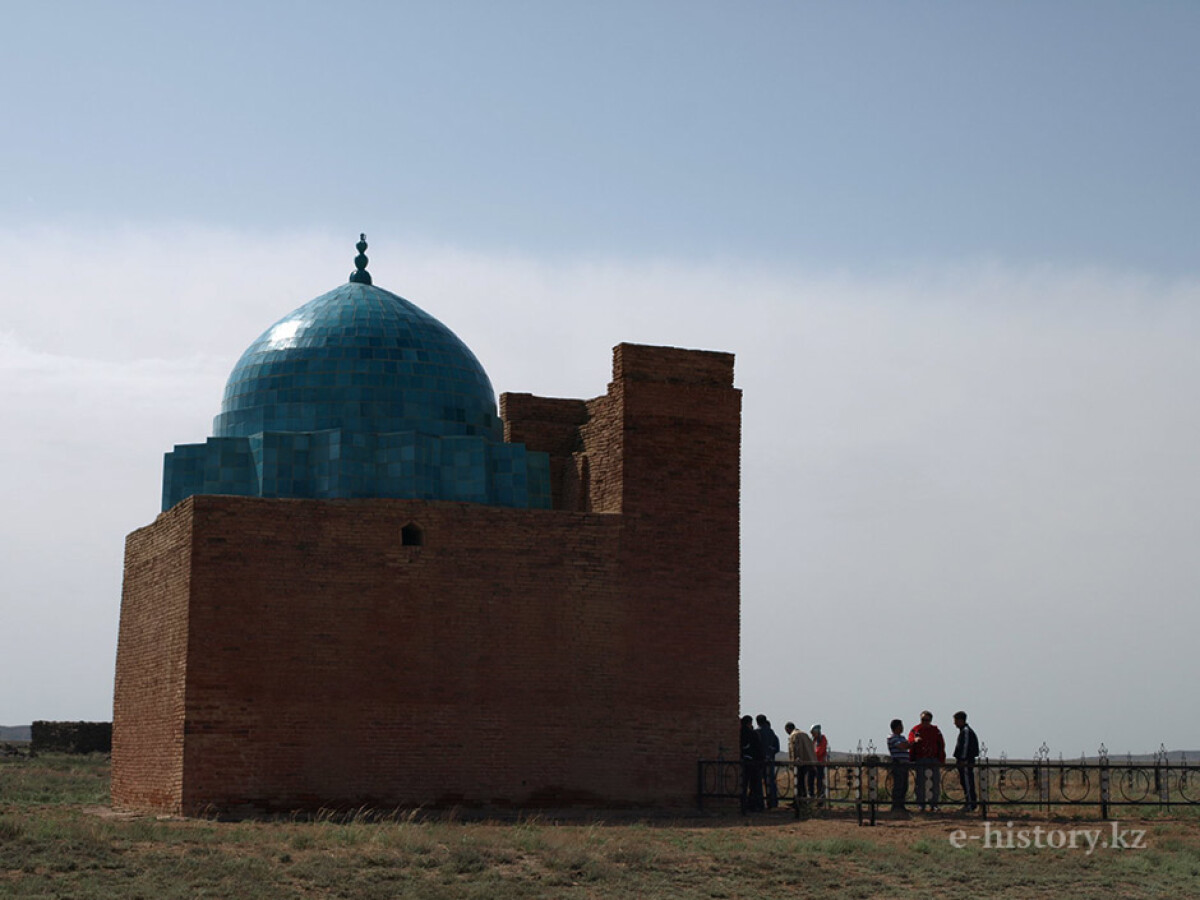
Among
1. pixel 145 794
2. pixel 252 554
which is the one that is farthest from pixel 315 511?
pixel 145 794

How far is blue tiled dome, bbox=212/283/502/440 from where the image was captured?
22.7 metres

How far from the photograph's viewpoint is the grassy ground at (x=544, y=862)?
14.3 meters

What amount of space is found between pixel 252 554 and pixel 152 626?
2670mm

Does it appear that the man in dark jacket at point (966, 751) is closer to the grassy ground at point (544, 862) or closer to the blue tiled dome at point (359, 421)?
the grassy ground at point (544, 862)

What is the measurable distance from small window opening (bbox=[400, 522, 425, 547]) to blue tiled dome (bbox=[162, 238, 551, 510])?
1086 mm

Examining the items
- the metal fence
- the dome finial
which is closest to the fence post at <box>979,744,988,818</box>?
the metal fence

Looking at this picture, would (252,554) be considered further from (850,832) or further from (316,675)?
(850,832)

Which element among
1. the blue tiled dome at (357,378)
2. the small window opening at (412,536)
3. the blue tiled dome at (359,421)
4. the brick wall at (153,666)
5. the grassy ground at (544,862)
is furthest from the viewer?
the blue tiled dome at (357,378)

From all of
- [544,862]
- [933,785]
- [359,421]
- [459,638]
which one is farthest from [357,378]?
[933,785]

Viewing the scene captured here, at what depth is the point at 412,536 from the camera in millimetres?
20812

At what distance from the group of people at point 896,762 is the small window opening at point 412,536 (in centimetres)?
542

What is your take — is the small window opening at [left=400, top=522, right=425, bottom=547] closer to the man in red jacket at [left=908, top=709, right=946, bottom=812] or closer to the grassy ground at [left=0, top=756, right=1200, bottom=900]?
the grassy ground at [left=0, top=756, right=1200, bottom=900]

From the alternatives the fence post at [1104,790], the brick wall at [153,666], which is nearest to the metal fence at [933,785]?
the fence post at [1104,790]

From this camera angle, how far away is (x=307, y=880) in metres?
14.5
